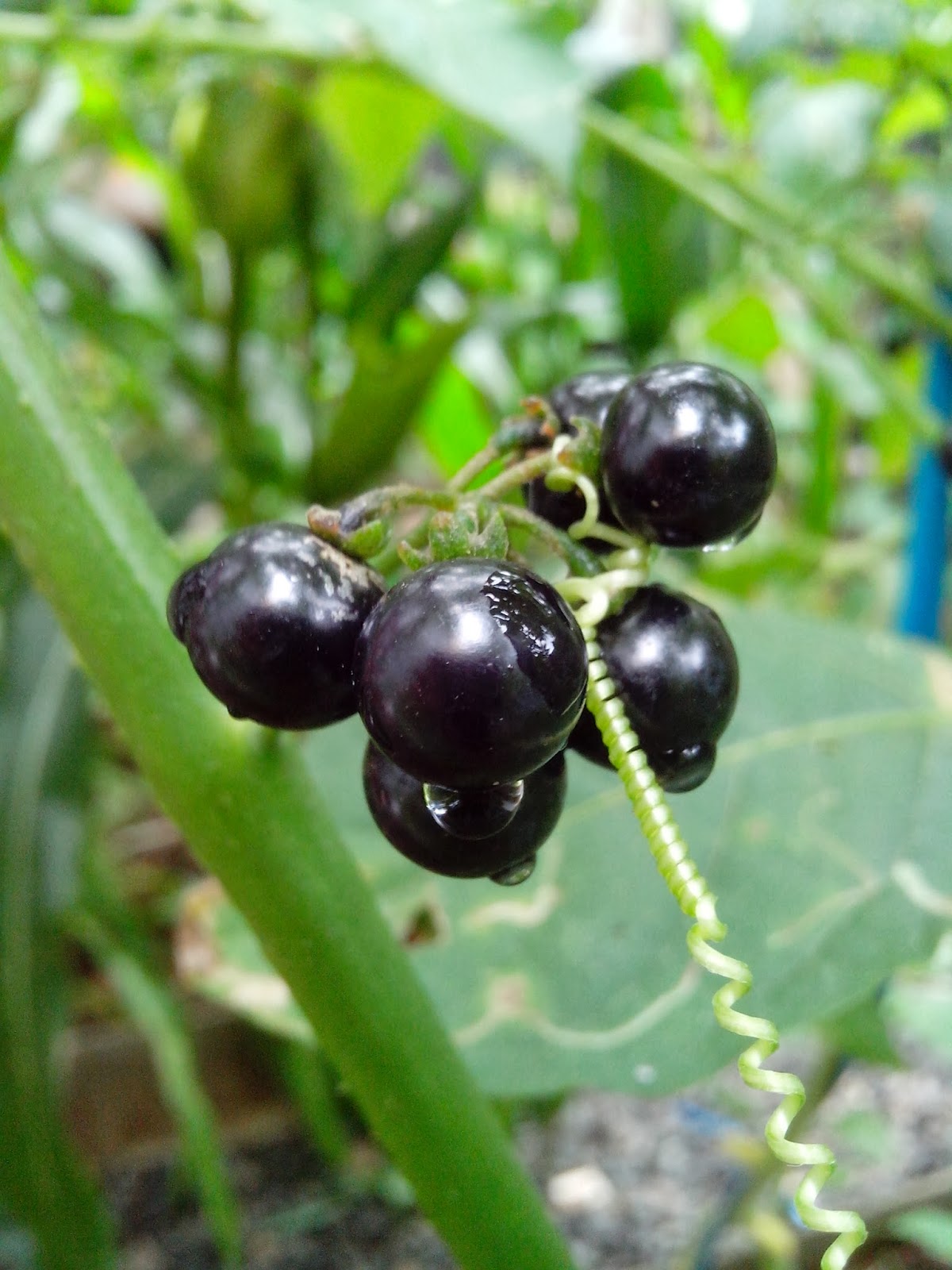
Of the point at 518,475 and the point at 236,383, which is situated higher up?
the point at 518,475

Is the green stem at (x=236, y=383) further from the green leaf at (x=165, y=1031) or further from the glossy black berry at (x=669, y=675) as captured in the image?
the glossy black berry at (x=669, y=675)

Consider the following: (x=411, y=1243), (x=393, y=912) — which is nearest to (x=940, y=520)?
(x=393, y=912)

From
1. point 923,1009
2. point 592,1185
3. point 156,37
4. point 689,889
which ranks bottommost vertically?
point 592,1185

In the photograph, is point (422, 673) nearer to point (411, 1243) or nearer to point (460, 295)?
point (411, 1243)

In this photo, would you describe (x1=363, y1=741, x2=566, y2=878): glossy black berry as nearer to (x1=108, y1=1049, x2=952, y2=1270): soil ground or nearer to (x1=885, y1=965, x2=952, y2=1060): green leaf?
(x1=885, y1=965, x2=952, y2=1060): green leaf

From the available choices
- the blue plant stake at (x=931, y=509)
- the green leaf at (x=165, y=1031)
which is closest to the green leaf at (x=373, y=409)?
the blue plant stake at (x=931, y=509)

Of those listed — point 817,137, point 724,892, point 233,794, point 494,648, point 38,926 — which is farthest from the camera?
point 38,926

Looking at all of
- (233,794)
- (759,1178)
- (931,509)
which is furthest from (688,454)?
(759,1178)

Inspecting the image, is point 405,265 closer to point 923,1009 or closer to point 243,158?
point 243,158
